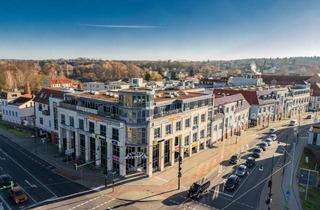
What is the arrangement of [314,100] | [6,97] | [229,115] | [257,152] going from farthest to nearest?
[314,100] → [6,97] → [229,115] → [257,152]

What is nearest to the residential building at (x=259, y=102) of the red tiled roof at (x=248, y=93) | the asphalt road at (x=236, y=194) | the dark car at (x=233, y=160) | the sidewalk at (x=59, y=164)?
the red tiled roof at (x=248, y=93)

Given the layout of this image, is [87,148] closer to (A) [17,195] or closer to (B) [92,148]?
(B) [92,148]

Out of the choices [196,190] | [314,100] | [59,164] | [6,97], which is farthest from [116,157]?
[314,100]

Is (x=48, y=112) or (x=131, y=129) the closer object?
(x=131, y=129)

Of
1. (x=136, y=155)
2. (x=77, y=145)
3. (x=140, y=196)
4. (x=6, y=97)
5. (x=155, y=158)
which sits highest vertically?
(x=6, y=97)

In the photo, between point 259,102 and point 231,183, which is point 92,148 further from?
point 259,102

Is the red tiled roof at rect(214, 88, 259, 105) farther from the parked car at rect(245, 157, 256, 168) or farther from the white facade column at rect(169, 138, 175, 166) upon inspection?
the white facade column at rect(169, 138, 175, 166)

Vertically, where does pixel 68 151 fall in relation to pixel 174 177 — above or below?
above

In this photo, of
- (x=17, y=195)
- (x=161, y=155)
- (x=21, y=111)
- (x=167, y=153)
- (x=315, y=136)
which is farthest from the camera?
(x=21, y=111)

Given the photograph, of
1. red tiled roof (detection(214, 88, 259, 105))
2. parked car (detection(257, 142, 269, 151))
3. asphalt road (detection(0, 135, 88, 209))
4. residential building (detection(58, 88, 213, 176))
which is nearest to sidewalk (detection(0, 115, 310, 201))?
asphalt road (detection(0, 135, 88, 209))
